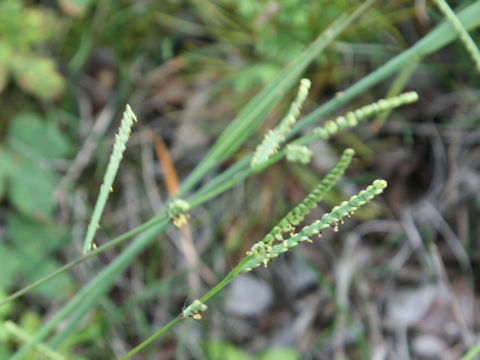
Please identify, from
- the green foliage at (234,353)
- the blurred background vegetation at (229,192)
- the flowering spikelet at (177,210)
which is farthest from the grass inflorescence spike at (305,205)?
the green foliage at (234,353)

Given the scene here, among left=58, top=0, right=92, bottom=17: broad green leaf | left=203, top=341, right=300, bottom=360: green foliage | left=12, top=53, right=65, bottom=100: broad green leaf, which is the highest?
left=58, top=0, right=92, bottom=17: broad green leaf

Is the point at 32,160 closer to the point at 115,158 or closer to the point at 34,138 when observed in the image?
the point at 34,138

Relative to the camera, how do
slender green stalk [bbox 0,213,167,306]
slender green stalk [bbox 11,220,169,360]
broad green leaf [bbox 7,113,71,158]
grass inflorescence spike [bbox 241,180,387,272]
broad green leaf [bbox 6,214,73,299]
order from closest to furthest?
grass inflorescence spike [bbox 241,180,387,272] → slender green stalk [bbox 0,213,167,306] → slender green stalk [bbox 11,220,169,360] → broad green leaf [bbox 6,214,73,299] → broad green leaf [bbox 7,113,71,158]

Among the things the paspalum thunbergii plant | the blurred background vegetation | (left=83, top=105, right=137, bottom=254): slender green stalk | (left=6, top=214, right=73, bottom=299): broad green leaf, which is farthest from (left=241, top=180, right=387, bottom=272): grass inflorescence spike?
(left=6, top=214, right=73, bottom=299): broad green leaf

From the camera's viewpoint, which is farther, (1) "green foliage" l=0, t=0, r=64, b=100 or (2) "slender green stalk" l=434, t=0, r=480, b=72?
(1) "green foliage" l=0, t=0, r=64, b=100

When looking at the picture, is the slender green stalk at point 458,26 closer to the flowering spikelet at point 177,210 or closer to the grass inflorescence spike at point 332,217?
the grass inflorescence spike at point 332,217

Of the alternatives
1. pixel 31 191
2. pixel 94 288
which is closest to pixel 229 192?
pixel 31 191

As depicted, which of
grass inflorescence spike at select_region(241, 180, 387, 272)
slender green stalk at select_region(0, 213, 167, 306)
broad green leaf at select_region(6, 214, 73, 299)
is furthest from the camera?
broad green leaf at select_region(6, 214, 73, 299)

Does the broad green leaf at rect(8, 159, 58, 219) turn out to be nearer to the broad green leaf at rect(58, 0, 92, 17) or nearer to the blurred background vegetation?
the blurred background vegetation
